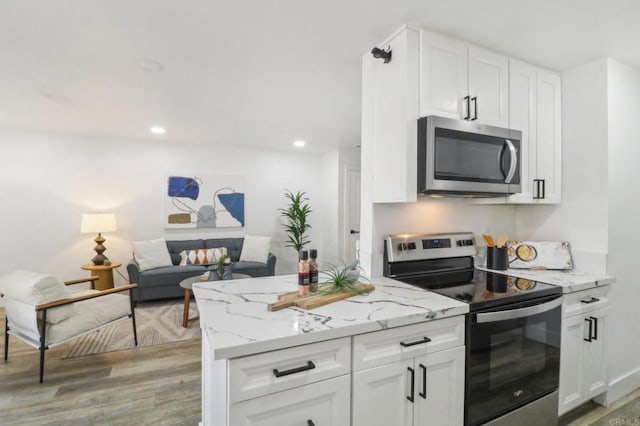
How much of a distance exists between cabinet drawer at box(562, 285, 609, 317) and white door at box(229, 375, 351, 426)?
4.67 feet

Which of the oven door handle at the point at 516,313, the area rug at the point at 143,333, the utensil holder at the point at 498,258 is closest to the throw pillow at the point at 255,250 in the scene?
the area rug at the point at 143,333

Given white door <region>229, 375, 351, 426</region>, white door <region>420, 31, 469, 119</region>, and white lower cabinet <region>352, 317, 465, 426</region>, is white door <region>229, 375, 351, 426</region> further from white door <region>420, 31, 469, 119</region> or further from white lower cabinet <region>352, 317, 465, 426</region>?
white door <region>420, 31, 469, 119</region>

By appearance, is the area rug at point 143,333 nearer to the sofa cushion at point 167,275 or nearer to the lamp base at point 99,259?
the sofa cushion at point 167,275

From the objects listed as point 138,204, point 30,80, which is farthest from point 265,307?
point 138,204

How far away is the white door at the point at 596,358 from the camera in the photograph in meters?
1.85

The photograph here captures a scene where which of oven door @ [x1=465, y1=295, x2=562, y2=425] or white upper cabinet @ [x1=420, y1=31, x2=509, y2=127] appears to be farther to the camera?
white upper cabinet @ [x1=420, y1=31, x2=509, y2=127]

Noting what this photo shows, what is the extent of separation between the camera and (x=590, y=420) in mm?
1879

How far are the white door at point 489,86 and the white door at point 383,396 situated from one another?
143 centimetres

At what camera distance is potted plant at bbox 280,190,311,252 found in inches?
208

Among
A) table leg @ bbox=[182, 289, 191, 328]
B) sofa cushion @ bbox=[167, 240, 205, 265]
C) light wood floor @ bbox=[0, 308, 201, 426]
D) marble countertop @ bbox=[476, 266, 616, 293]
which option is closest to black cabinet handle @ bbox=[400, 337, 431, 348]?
marble countertop @ bbox=[476, 266, 616, 293]

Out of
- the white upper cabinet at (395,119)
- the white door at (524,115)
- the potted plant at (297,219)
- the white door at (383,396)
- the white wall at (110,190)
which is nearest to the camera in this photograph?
the white door at (383,396)

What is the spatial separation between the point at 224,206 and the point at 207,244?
2.29ft

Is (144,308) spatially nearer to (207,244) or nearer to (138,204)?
(207,244)

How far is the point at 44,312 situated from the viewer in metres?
2.23
